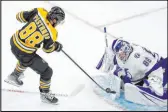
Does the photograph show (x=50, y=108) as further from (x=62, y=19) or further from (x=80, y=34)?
(x=80, y=34)

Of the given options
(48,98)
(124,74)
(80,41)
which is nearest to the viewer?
(48,98)

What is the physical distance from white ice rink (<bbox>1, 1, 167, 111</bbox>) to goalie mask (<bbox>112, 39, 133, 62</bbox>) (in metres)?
0.33

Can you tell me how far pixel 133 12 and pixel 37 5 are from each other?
41.8 inches

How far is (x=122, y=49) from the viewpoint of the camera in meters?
3.19

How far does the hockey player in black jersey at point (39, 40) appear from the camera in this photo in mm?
3012

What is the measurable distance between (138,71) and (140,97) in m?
→ 0.20

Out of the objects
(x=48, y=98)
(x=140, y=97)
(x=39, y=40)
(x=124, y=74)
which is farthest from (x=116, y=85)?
(x=39, y=40)

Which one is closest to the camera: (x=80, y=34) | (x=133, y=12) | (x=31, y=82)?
(x=31, y=82)

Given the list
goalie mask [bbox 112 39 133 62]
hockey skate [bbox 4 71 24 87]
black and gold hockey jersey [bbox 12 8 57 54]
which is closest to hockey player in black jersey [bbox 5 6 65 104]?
black and gold hockey jersey [bbox 12 8 57 54]

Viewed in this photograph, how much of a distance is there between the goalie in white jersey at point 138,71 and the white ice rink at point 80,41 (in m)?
0.20

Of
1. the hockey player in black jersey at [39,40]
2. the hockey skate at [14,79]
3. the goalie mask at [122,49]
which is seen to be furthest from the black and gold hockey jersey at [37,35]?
the goalie mask at [122,49]

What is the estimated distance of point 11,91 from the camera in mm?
3229

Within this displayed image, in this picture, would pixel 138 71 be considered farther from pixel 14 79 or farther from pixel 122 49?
pixel 14 79

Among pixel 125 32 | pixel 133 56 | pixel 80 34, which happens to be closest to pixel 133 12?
pixel 125 32
